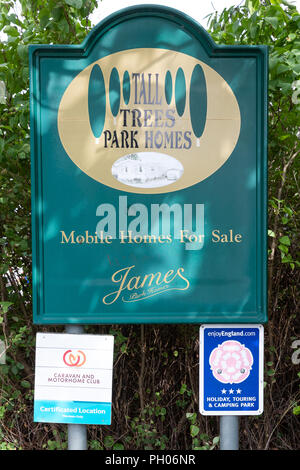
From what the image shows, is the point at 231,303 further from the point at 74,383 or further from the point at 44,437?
the point at 44,437

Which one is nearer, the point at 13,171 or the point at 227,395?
the point at 227,395

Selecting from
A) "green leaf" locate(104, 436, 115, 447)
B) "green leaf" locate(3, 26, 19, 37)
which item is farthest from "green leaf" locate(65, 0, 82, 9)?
"green leaf" locate(104, 436, 115, 447)

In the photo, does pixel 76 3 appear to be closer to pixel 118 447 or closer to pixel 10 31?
pixel 10 31

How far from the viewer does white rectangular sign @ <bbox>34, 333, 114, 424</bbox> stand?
2.22 m

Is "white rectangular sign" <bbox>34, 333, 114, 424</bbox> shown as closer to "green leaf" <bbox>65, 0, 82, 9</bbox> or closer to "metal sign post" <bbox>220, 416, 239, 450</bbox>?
"metal sign post" <bbox>220, 416, 239, 450</bbox>

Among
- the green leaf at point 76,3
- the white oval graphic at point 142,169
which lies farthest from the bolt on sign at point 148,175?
the green leaf at point 76,3

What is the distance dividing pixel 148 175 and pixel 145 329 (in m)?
1.14

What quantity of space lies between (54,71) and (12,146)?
55 cm

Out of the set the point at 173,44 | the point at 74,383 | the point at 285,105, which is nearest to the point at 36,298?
the point at 74,383

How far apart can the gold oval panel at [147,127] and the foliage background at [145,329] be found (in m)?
0.42

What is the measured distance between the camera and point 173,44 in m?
2.09

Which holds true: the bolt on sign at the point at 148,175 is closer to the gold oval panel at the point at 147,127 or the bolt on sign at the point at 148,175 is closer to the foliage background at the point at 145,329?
the gold oval panel at the point at 147,127

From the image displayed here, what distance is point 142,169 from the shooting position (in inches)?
82.4

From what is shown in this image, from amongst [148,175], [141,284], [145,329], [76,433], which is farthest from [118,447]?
[148,175]
